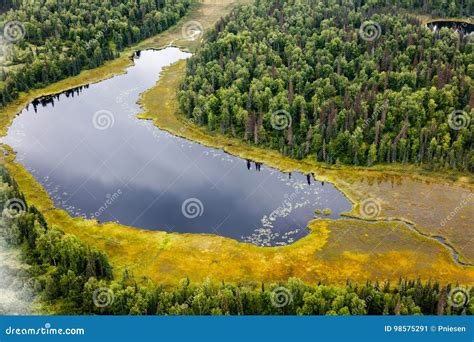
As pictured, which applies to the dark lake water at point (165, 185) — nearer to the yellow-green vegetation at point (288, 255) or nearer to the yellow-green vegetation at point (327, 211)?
the yellow-green vegetation at point (327, 211)

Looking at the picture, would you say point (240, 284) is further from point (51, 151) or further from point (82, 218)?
point (51, 151)

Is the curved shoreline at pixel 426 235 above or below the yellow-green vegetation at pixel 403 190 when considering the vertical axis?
below

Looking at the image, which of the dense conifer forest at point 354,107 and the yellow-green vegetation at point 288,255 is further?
the dense conifer forest at point 354,107

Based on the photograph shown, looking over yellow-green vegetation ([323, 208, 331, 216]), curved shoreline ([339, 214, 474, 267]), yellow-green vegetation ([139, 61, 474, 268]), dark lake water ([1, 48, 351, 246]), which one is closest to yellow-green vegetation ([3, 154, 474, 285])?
curved shoreline ([339, 214, 474, 267])

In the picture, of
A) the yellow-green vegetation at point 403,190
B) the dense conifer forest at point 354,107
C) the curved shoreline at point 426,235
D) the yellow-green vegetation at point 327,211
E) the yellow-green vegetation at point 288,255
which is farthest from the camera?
the dense conifer forest at point 354,107

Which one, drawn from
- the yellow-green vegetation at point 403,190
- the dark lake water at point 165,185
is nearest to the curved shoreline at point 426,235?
the yellow-green vegetation at point 403,190

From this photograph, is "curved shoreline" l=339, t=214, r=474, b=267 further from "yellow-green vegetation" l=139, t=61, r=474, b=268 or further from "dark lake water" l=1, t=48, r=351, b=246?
"dark lake water" l=1, t=48, r=351, b=246

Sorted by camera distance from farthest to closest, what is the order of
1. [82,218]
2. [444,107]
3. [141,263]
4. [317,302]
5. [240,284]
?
[444,107]
[82,218]
[141,263]
[240,284]
[317,302]

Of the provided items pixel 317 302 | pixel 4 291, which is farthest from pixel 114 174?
pixel 317 302

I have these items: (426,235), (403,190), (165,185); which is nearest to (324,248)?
(426,235)

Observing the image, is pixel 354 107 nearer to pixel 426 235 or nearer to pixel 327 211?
pixel 327 211
